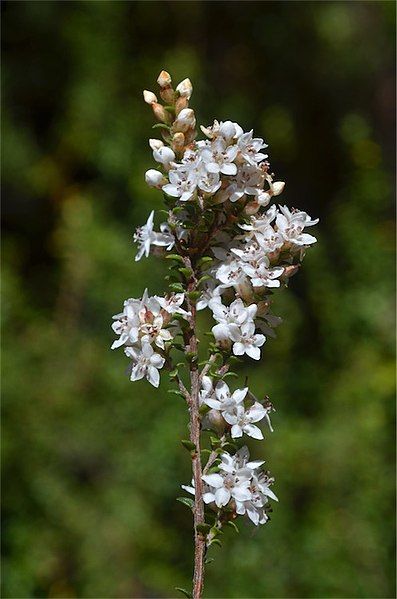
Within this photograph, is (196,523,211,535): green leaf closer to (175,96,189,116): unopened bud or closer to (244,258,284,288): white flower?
(244,258,284,288): white flower

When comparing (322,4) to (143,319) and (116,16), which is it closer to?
(116,16)

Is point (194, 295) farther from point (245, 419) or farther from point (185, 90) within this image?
point (185, 90)

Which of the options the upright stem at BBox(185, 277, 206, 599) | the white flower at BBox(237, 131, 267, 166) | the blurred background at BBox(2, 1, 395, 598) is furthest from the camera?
the blurred background at BBox(2, 1, 395, 598)

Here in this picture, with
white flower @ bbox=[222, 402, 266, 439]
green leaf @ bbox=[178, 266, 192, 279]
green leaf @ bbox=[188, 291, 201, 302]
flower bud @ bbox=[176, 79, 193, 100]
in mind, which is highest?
flower bud @ bbox=[176, 79, 193, 100]

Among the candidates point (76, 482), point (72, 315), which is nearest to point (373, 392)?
point (76, 482)

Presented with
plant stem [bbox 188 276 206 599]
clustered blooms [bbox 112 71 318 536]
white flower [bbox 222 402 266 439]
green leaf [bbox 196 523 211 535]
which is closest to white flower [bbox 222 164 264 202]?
clustered blooms [bbox 112 71 318 536]

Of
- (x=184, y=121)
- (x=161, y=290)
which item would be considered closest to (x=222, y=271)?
(x=184, y=121)

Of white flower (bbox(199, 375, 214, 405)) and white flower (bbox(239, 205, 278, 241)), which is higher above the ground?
white flower (bbox(239, 205, 278, 241))
